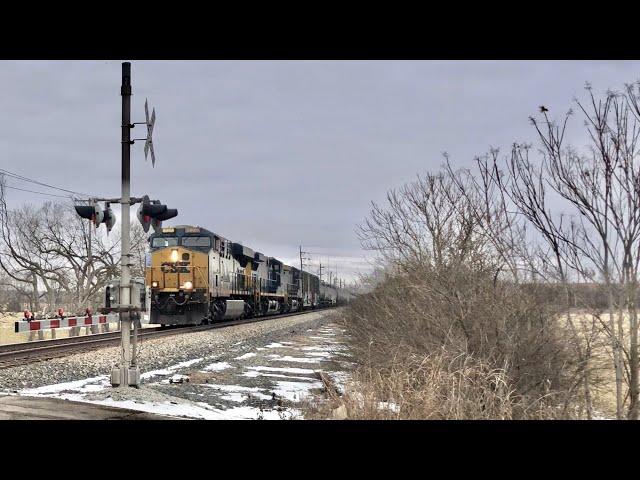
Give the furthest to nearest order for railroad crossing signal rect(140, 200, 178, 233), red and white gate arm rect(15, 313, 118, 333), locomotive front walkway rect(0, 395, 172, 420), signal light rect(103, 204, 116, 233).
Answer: red and white gate arm rect(15, 313, 118, 333) < signal light rect(103, 204, 116, 233) < railroad crossing signal rect(140, 200, 178, 233) < locomotive front walkway rect(0, 395, 172, 420)

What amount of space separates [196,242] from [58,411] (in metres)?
17.1

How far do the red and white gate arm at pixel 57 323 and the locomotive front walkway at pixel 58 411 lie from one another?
11.4m

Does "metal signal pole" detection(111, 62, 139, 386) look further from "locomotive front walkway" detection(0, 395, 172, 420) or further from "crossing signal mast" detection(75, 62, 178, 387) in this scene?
"locomotive front walkway" detection(0, 395, 172, 420)

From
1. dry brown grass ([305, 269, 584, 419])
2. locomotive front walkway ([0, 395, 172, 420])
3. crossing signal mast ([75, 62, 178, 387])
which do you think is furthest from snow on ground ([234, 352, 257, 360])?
locomotive front walkway ([0, 395, 172, 420])

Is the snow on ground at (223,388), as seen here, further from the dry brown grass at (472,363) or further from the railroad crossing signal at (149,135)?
the railroad crossing signal at (149,135)

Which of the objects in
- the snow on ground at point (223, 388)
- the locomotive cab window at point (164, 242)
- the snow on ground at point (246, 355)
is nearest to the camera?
the snow on ground at point (223, 388)

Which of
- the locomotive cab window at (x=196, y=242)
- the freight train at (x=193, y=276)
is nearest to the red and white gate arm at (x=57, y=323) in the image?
the freight train at (x=193, y=276)

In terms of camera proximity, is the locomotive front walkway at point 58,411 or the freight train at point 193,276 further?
the freight train at point 193,276

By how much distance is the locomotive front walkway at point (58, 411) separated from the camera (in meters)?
6.55

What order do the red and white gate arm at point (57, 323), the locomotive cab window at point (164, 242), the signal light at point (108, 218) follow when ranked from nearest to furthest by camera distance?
the signal light at point (108, 218)
the red and white gate arm at point (57, 323)
the locomotive cab window at point (164, 242)

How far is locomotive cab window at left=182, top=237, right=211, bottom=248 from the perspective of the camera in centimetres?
2364

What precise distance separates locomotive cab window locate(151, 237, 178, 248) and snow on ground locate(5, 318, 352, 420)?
9.62m
